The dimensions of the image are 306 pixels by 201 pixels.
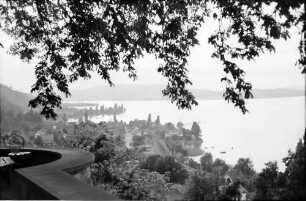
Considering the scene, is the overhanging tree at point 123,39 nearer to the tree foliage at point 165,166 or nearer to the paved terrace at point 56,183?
the paved terrace at point 56,183

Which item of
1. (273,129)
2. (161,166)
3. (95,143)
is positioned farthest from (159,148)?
(95,143)

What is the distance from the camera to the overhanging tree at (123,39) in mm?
5734

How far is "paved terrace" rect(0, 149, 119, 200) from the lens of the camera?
3.59 meters

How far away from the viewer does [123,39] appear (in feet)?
18.7

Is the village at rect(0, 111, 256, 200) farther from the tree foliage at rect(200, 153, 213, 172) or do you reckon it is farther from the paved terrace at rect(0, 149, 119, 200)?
the paved terrace at rect(0, 149, 119, 200)

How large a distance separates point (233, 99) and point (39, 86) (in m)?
3.50

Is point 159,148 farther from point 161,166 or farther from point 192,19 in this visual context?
point 192,19

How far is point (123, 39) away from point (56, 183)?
8.87 feet

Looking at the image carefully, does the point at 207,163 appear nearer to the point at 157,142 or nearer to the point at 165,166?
the point at 165,166

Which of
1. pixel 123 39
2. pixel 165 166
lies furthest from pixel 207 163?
pixel 123 39

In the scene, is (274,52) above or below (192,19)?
below

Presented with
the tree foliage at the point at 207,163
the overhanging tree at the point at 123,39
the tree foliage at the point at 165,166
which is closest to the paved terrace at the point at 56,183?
the overhanging tree at the point at 123,39

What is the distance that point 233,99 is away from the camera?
6039mm

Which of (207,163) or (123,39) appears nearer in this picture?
(123,39)
